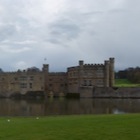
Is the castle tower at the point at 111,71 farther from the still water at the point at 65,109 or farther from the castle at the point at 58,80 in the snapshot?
the still water at the point at 65,109

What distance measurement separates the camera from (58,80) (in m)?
101

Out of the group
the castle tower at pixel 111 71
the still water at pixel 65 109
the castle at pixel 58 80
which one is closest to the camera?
the still water at pixel 65 109

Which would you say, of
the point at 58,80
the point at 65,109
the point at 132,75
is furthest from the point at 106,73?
the point at 65,109

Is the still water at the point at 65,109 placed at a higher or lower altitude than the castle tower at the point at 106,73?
lower

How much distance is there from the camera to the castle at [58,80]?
93.4m

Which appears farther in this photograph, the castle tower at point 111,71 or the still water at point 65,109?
the castle tower at point 111,71

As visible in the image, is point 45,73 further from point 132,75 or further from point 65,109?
point 65,109

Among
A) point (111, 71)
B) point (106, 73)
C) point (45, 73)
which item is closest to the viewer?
point (106, 73)

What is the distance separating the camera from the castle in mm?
93375

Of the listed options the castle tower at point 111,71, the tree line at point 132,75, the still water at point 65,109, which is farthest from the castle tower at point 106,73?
the still water at point 65,109

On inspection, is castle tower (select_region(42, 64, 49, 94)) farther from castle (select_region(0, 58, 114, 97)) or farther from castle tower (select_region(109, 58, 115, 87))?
castle tower (select_region(109, 58, 115, 87))

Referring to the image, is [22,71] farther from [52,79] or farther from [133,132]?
[133,132]

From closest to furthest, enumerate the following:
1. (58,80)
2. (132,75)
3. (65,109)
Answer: (65,109) < (58,80) < (132,75)

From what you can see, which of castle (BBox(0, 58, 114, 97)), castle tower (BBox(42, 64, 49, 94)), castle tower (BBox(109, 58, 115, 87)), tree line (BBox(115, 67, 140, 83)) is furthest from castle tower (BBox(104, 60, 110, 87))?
tree line (BBox(115, 67, 140, 83))
